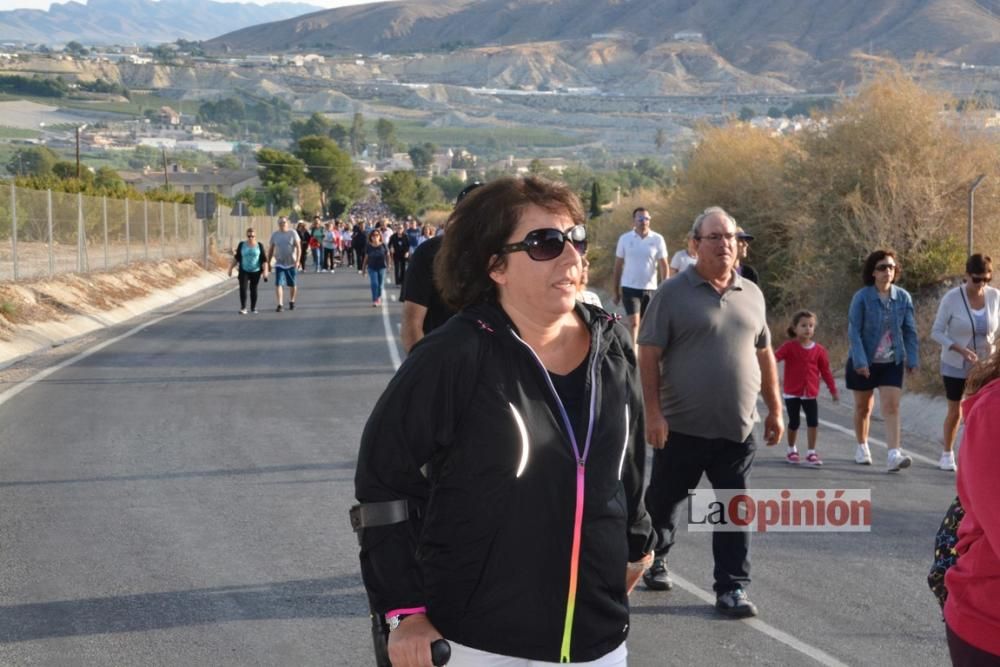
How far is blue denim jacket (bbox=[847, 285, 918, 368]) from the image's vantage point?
11.6 m

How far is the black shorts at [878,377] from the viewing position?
1180cm

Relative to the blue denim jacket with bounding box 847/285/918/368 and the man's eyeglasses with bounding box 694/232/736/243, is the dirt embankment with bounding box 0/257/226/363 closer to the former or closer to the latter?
the blue denim jacket with bounding box 847/285/918/368

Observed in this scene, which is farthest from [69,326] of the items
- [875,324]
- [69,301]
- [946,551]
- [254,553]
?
[946,551]

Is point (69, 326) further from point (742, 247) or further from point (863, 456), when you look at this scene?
point (742, 247)

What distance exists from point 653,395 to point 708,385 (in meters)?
0.27

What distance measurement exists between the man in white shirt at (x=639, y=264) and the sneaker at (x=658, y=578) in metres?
10.1

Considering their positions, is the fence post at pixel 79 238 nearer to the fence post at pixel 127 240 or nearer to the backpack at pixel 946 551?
the fence post at pixel 127 240

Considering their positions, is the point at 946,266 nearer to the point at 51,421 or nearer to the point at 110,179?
the point at 51,421

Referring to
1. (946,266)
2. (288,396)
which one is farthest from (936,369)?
(288,396)

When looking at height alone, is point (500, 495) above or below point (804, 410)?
above

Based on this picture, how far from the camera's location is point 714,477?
7.32 metres

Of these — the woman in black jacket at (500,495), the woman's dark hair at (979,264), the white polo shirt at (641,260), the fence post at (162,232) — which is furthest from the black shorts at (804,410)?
the fence post at (162,232)

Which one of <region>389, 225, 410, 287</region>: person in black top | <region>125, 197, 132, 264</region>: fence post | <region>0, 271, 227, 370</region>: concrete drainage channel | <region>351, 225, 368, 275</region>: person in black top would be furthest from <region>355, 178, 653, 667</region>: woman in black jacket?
<region>351, 225, 368, 275</region>: person in black top

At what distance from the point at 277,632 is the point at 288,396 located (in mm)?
9094
